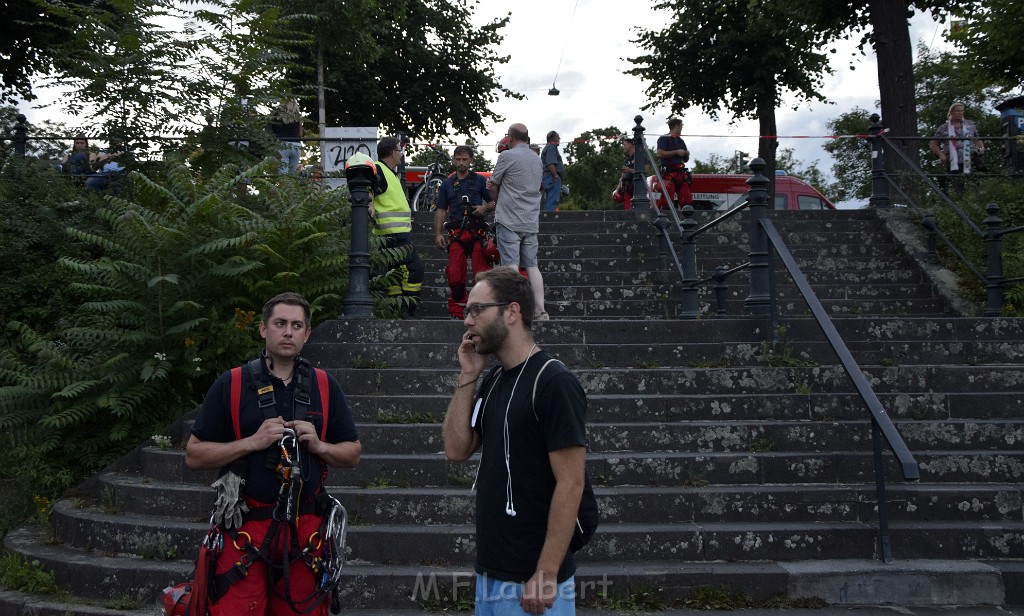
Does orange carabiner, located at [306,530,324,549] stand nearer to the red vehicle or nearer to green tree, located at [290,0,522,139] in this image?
the red vehicle

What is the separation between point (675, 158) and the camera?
1612 centimetres

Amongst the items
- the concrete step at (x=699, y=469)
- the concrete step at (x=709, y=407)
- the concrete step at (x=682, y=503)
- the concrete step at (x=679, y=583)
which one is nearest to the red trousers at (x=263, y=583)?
the concrete step at (x=679, y=583)

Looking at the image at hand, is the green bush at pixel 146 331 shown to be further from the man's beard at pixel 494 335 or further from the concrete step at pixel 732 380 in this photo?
the man's beard at pixel 494 335

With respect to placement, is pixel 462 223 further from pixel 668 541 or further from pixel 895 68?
pixel 895 68

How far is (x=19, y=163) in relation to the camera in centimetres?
1213

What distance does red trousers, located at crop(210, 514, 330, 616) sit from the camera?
3.92m

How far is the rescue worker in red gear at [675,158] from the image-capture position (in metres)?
16.1

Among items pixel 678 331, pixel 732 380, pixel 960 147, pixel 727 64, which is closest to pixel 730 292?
pixel 678 331

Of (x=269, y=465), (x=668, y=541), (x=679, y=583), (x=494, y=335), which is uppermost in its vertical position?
(x=494, y=335)

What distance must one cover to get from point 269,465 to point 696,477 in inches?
156

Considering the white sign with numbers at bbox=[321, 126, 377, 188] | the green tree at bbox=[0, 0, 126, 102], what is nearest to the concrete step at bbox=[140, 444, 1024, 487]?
the white sign with numbers at bbox=[321, 126, 377, 188]

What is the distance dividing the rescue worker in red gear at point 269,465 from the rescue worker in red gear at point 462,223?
593 cm

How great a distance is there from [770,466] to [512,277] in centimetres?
420

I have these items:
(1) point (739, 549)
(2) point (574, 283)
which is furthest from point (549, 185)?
(1) point (739, 549)
